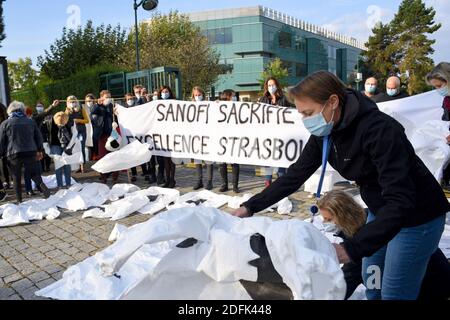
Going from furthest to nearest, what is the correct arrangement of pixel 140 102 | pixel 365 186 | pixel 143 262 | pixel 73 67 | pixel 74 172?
pixel 73 67 → pixel 74 172 → pixel 140 102 → pixel 143 262 → pixel 365 186

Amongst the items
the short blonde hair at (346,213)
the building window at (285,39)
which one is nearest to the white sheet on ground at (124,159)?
the short blonde hair at (346,213)

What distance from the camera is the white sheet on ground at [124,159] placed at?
8211mm

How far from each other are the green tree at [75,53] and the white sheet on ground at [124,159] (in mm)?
17847

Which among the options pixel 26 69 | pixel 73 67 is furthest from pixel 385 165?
pixel 26 69

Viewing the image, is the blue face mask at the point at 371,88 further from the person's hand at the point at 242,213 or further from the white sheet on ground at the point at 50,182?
the white sheet on ground at the point at 50,182

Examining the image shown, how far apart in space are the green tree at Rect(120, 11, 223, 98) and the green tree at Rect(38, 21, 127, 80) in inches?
60.1

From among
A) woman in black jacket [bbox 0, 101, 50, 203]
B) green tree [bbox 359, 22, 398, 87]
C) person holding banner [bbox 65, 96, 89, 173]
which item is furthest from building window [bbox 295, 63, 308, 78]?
woman in black jacket [bbox 0, 101, 50, 203]

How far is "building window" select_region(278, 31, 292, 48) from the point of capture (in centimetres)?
7512

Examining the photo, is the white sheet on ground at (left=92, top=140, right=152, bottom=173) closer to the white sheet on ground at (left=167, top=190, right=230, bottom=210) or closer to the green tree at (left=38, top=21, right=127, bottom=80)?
the white sheet on ground at (left=167, top=190, right=230, bottom=210)

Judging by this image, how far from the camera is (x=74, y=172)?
11.1 meters

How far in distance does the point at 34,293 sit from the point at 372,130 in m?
3.34

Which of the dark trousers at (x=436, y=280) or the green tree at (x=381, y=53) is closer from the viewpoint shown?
the dark trousers at (x=436, y=280)

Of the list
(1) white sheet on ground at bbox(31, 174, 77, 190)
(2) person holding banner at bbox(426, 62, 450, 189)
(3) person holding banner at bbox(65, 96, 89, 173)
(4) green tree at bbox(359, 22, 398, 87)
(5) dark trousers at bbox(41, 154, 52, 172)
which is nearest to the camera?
(2) person holding banner at bbox(426, 62, 450, 189)

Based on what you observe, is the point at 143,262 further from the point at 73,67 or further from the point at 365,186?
the point at 73,67
